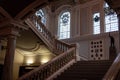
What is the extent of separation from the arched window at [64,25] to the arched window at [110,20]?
3.12 meters

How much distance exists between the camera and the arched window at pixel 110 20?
1305 centimetres

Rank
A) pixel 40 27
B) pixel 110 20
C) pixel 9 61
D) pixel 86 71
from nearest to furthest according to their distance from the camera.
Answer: pixel 9 61
pixel 86 71
pixel 40 27
pixel 110 20

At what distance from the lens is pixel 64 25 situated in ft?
50.2

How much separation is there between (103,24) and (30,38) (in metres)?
6.29

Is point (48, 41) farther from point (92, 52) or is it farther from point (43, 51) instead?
point (92, 52)

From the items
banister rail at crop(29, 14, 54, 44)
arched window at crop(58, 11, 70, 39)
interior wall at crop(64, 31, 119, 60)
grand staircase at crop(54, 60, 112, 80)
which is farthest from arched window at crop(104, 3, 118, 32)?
grand staircase at crop(54, 60, 112, 80)

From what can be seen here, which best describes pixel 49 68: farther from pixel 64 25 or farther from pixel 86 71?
pixel 64 25

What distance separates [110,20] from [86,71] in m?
7.23

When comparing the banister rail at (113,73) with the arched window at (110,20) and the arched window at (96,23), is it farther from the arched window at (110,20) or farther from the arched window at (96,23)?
the arched window at (96,23)

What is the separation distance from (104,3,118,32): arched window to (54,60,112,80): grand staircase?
226 inches

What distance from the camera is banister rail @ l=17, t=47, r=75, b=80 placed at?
6.20 meters

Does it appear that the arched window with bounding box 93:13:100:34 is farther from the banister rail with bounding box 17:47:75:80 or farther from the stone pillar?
the stone pillar

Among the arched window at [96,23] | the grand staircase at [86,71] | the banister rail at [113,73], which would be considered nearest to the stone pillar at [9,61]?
the grand staircase at [86,71]

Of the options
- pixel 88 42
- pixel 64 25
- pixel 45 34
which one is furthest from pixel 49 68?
pixel 64 25
